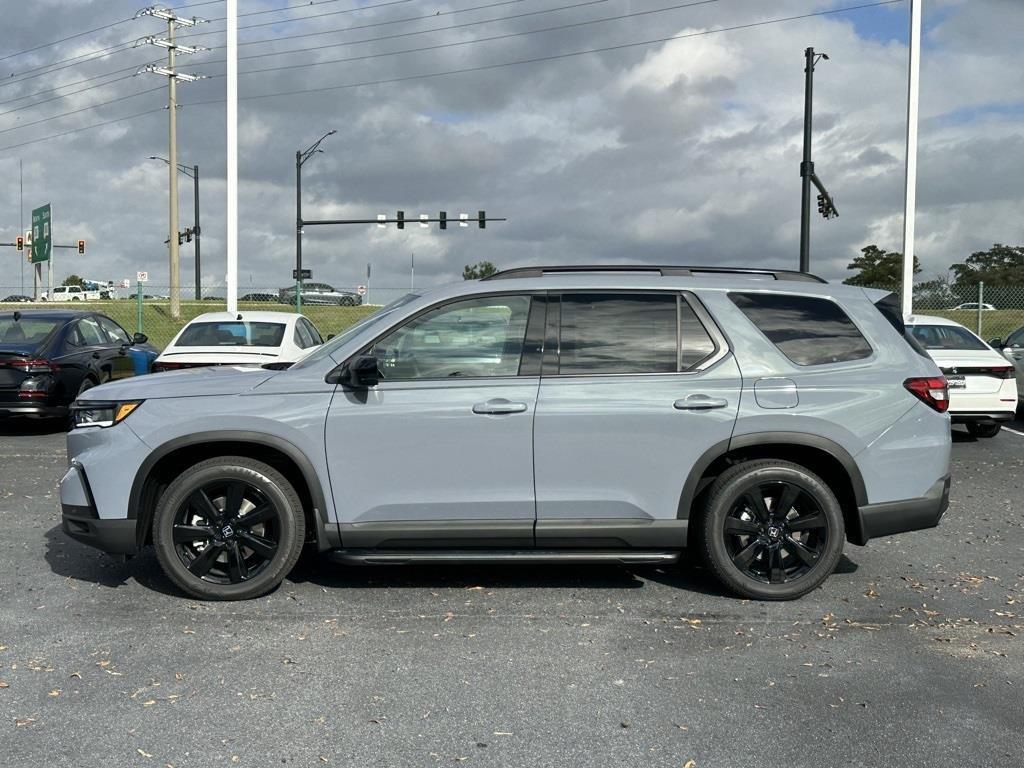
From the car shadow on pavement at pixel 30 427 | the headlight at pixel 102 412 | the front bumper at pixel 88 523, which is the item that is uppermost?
the headlight at pixel 102 412

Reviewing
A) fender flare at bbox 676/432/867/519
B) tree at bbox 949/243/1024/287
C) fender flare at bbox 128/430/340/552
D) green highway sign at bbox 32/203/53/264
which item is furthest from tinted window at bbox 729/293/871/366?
tree at bbox 949/243/1024/287

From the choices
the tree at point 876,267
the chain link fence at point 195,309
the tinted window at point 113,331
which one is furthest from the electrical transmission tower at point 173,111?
the tree at point 876,267

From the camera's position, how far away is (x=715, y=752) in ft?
12.0

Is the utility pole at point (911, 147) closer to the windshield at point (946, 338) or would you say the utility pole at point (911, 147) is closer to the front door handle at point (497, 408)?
the windshield at point (946, 338)

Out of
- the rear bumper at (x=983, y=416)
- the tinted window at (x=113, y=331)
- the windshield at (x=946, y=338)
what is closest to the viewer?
the rear bumper at (x=983, y=416)

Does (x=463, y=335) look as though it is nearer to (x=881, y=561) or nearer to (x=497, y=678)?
(x=497, y=678)

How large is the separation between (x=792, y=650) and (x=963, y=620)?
1.12 metres

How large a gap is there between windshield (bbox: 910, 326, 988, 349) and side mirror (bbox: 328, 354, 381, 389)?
9724 mm

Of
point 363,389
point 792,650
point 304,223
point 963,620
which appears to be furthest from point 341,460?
point 304,223

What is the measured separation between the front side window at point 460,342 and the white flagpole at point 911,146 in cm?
1800

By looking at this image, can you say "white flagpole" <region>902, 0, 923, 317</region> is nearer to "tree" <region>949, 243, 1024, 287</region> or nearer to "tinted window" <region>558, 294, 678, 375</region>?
"tinted window" <region>558, 294, 678, 375</region>

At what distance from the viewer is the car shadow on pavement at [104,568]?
5.93 m

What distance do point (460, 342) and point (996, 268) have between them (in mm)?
78981

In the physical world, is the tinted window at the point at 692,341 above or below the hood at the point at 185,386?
above
